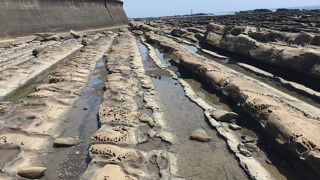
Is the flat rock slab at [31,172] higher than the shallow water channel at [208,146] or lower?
higher

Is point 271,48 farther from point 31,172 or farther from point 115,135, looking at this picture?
point 31,172

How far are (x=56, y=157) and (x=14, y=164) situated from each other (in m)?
0.90

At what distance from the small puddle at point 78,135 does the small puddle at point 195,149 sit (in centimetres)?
203

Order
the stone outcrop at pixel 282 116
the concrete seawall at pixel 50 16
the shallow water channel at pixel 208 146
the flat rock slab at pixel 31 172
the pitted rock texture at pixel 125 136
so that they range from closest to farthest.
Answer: the flat rock slab at pixel 31 172 → the pitted rock texture at pixel 125 136 → the stone outcrop at pixel 282 116 → the shallow water channel at pixel 208 146 → the concrete seawall at pixel 50 16

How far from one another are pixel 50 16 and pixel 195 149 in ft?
117

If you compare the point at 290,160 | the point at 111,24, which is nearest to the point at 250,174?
the point at 290,160

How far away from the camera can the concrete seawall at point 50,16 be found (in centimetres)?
3262

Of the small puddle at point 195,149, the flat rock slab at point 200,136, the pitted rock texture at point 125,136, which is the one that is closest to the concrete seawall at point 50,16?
the pitted rock texture at point 125,136

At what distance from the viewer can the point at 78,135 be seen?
32.6 ft

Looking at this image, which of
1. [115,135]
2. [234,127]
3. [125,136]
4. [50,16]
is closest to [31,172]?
[115,135]

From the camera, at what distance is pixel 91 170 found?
752cm

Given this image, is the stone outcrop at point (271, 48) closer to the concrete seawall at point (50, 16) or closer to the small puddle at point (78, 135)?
the small puddle at point (78, 135)

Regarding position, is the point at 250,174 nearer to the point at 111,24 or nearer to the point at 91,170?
the point at 91,170

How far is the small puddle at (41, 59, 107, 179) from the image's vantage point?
787 centimetres
